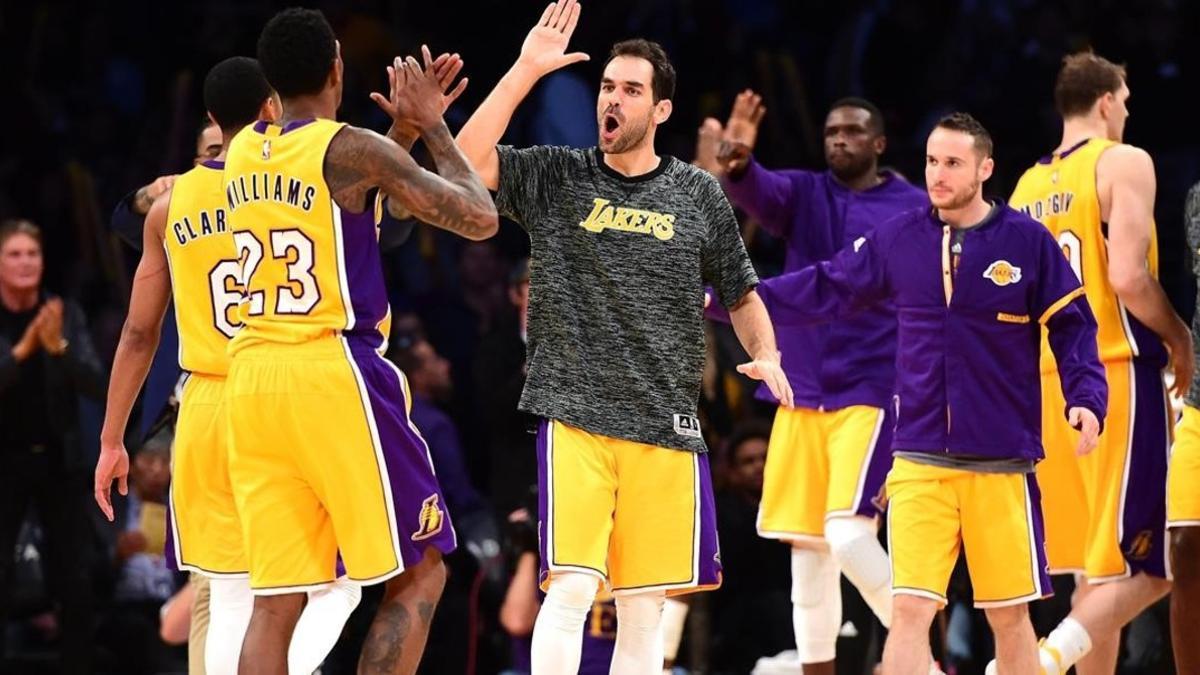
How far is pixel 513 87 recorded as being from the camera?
6434 mm

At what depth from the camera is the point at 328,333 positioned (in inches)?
232

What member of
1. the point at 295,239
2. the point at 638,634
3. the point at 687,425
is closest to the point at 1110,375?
the point at 687,425

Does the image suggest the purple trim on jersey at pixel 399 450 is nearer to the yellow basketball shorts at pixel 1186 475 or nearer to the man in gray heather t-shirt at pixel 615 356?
the man in gray heather t-shirt at pixel 615 356

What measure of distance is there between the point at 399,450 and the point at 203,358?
887 mm

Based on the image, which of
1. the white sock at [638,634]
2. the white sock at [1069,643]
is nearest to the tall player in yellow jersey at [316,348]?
the white sock at [638,634]

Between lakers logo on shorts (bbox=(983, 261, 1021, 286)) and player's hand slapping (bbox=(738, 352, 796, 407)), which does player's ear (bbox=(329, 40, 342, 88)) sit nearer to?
player's hand slapping (bbox=(738, 352, 796, 407))

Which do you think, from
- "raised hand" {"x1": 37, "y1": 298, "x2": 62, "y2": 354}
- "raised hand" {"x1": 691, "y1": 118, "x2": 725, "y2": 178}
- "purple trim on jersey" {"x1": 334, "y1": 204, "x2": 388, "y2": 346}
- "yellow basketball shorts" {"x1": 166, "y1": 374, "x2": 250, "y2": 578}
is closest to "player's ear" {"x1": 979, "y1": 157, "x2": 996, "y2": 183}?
"raised hand" {"x1": 691, "y1": 118, "x2": 725, "y2": 178}

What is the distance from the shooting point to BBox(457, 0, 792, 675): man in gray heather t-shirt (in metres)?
6.36

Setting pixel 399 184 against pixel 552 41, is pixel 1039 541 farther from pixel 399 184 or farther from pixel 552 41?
pixel 399 184

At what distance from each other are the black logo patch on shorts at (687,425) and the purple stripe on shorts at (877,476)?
1552mm

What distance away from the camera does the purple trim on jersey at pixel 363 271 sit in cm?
584

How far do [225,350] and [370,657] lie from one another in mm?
1147

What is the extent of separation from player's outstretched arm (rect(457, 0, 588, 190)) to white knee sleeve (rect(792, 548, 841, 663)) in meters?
2.46

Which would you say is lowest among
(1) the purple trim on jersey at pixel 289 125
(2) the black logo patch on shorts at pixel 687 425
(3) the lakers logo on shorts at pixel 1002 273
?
(2) the black logo patch on shorts at pixel 687 425
